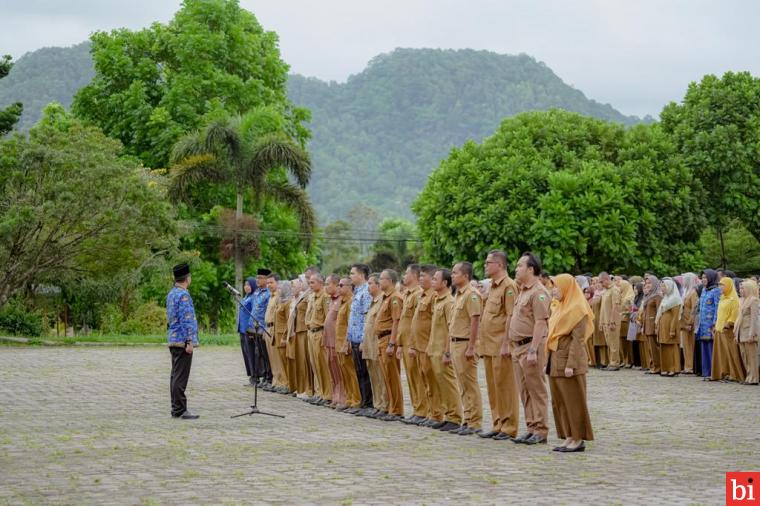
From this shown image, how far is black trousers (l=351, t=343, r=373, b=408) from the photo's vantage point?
15.9 metres

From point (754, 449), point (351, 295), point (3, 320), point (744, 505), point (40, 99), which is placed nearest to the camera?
point (744, 505)

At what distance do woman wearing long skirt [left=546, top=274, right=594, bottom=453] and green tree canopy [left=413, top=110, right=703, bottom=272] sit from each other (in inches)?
872

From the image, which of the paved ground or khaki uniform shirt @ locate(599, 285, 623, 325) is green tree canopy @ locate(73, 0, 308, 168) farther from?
the paved ground

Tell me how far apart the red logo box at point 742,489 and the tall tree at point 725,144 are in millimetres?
30318

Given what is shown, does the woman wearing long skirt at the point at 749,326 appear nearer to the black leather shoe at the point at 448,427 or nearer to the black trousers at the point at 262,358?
the black trousers at the point at 262,358

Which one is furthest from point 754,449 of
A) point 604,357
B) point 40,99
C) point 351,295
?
point 40,99

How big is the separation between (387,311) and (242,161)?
2447 cm

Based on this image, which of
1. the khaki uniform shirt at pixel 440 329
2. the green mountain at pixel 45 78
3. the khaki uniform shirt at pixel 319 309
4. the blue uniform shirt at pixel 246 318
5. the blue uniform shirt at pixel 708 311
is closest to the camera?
the khaki uniform shirt at pixel 440 329

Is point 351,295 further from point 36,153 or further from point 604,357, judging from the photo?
point 36,153

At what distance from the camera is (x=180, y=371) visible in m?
A: 15.0

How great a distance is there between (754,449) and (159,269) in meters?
28.6

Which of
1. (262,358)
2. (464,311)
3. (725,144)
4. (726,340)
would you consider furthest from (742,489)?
(725,144)

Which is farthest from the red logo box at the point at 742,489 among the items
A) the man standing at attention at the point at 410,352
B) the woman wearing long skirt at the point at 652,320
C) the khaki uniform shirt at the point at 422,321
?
the woman wearing long skirt at the point at 652,320

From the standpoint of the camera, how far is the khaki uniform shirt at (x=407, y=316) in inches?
580
